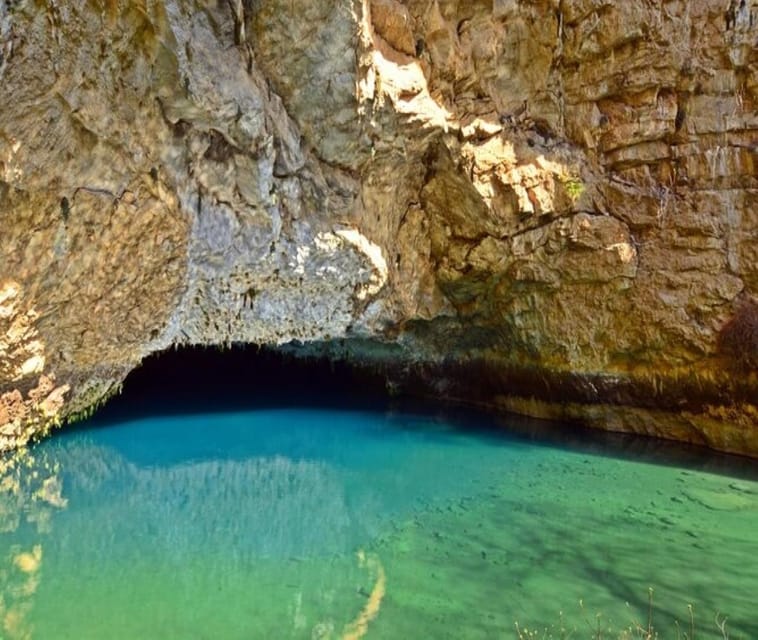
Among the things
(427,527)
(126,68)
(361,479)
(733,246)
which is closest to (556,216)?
(733,246)

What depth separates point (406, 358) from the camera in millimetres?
13883

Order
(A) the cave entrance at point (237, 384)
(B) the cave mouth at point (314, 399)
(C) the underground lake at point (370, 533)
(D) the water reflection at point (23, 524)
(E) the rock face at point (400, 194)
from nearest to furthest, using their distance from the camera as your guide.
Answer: (D) the water reflection at point (23, 524), (C) the underground lake at point (370, 533), (E) the rock face at point (400, 194), (B) the cave mouth at point (314, 399), (A) the cave entrance at point (237, 384)

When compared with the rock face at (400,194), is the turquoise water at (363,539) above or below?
below

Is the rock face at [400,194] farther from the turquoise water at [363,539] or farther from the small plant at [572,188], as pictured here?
the turquoise water at [363,539]

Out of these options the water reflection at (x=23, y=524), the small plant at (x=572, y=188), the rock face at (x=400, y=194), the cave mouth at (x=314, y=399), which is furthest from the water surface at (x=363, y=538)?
the small plant at (x=572, y=188)

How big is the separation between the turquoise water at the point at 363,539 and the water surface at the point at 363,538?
0.02 m

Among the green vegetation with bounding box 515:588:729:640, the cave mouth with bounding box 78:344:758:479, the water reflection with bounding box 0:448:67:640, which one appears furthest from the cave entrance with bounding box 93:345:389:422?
the green vegetation with bounding box 515:588:729:640

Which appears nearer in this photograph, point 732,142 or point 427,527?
point 427,527

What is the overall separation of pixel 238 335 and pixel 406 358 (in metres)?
4.59

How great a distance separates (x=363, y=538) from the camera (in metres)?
6.41

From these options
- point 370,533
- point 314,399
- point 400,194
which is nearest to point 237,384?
point 314,399

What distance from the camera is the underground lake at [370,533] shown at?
469 centimetres

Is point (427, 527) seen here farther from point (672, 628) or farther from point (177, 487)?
point (177, 487)

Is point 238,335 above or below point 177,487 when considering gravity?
above
